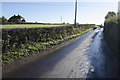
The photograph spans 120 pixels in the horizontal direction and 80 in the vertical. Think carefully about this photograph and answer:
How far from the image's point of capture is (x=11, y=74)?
5164 mm

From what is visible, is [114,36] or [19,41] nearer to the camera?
[19,41]

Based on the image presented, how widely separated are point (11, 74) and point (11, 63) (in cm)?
118

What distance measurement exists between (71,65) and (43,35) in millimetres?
5638

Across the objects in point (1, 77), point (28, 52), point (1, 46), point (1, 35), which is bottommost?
point (1, 77)

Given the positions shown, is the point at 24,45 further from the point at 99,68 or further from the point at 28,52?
the point at 99,68

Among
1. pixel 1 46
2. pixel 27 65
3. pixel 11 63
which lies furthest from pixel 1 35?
pixel 27 65

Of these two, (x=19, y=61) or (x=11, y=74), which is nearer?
(x=11, y=74)

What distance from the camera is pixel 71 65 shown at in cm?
639

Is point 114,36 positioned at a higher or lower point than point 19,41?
higher

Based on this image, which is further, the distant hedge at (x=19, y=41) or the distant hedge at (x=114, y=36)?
the distant hedge at (x=114, y=36)

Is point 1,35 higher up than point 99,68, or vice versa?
point 1,35

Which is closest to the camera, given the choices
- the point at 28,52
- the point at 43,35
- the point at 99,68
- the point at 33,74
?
the point at 33,74

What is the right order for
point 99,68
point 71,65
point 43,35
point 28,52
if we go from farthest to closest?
point 43,35, point 28,52, point 71,65, point 99,68

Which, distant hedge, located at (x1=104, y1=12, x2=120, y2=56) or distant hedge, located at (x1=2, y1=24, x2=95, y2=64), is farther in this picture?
distant hedge, located at (x1=104, y1=12, x2=120, y2=56)
